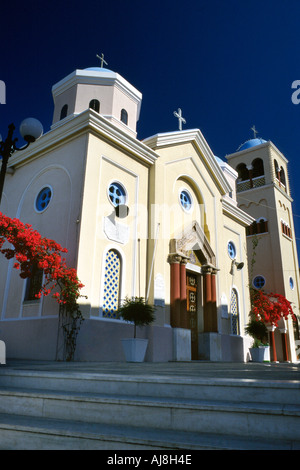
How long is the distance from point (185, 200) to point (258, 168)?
1302 centimetres

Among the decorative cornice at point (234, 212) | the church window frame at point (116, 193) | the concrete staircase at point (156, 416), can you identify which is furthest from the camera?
the decorative cornice at point (234, 212)

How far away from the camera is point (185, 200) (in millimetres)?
13586

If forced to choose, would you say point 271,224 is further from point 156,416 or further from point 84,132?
point 156,416

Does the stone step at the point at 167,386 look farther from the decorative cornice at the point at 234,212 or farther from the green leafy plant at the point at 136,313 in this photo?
the decorative cornice at the point at 234,212

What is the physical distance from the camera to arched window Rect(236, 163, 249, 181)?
25.0 meters

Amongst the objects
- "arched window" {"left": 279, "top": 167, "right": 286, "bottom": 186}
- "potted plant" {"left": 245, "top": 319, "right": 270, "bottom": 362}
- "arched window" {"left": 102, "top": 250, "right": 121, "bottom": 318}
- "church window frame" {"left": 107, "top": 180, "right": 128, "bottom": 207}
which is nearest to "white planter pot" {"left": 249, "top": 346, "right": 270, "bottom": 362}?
"potted plant" {"left": 245, "top": 319, "right": 270, "bottom": 362}

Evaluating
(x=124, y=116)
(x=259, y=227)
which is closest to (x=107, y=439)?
(x=124, y=116)

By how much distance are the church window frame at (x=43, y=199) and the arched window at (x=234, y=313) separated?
8.70 meters

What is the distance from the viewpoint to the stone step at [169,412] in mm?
2406

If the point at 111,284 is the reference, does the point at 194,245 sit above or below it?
above

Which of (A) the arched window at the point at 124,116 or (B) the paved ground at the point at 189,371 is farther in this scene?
(A) the arched window at the point at 124,116

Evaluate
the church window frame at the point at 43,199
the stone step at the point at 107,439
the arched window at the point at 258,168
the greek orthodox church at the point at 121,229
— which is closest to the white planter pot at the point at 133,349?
the greek orthodox church at the point at 121,229

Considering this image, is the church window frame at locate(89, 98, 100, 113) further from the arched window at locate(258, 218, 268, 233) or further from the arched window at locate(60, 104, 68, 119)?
the arched window at locate(258, 218, 268, 233)

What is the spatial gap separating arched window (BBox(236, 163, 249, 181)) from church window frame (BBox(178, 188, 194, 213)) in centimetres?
1243
